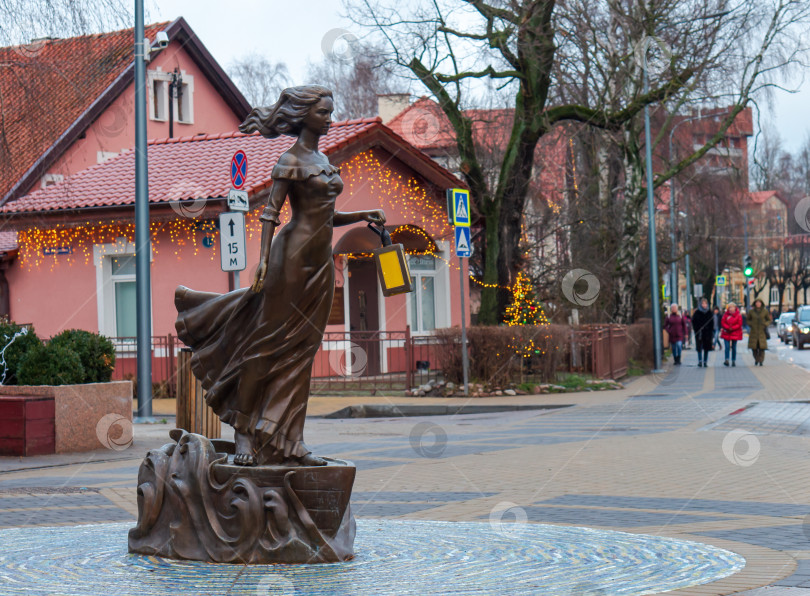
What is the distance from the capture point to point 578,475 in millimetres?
10688

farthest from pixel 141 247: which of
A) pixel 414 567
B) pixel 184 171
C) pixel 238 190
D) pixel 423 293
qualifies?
pixel 423 293

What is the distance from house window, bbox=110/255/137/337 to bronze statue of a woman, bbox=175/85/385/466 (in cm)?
1814

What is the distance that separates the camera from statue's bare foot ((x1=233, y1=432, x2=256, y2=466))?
6633 millimetres

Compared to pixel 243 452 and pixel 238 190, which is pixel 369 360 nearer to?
pixel 238 190

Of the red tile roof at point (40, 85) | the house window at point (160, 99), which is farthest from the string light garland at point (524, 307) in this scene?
the house window at point (160, 99)

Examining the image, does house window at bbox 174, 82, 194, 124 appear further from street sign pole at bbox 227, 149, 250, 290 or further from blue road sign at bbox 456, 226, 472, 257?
street sign pole at bbox 227, 149, 250, 290

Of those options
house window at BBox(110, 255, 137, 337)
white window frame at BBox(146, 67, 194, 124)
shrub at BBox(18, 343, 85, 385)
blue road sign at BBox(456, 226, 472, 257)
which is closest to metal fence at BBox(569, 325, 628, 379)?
blue road sign at BBox(456, 226, 472, 257)

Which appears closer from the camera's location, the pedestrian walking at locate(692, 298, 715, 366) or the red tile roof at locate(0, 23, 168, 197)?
the red tile roof at locate(0, 23, 168, 197)

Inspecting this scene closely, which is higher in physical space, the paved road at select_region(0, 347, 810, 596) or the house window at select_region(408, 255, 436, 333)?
the house window at select_region(408, 255, 436, 333)

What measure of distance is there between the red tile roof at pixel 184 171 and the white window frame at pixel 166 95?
7.13m

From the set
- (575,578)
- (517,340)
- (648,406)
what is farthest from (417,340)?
(575,578)

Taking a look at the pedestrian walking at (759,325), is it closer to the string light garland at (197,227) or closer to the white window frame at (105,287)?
the string light garland at (197,227)

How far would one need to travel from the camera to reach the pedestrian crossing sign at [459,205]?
1955cm

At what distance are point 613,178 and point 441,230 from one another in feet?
43.1
